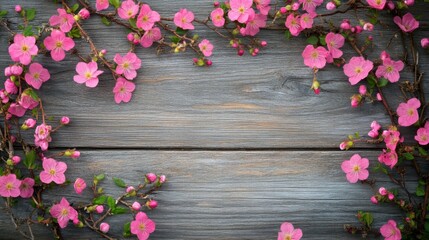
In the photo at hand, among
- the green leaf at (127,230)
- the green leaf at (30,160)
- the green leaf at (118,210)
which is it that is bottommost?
the green leaf at (127,230)

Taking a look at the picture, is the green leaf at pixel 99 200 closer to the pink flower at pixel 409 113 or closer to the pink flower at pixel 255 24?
the pink flower at pixel 255 24

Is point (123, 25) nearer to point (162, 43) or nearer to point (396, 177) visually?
point (162, 43)

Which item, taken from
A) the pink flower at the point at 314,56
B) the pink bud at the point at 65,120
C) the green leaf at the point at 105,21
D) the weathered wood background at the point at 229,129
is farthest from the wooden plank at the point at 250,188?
the green leaf at the point at 105,21

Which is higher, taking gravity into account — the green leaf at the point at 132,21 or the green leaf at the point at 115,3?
the green leaf at the point at 115,3

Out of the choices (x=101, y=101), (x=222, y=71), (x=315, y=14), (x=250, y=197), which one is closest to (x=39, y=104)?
Answer: (x=101, y=101)

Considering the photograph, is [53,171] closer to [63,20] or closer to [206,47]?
[63,20]

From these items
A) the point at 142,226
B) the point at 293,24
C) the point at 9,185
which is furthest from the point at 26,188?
the point at 293,24

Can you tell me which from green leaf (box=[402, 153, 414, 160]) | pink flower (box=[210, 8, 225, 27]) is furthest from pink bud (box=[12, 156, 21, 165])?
green leaf (box=[402, 153, 414, 160])
